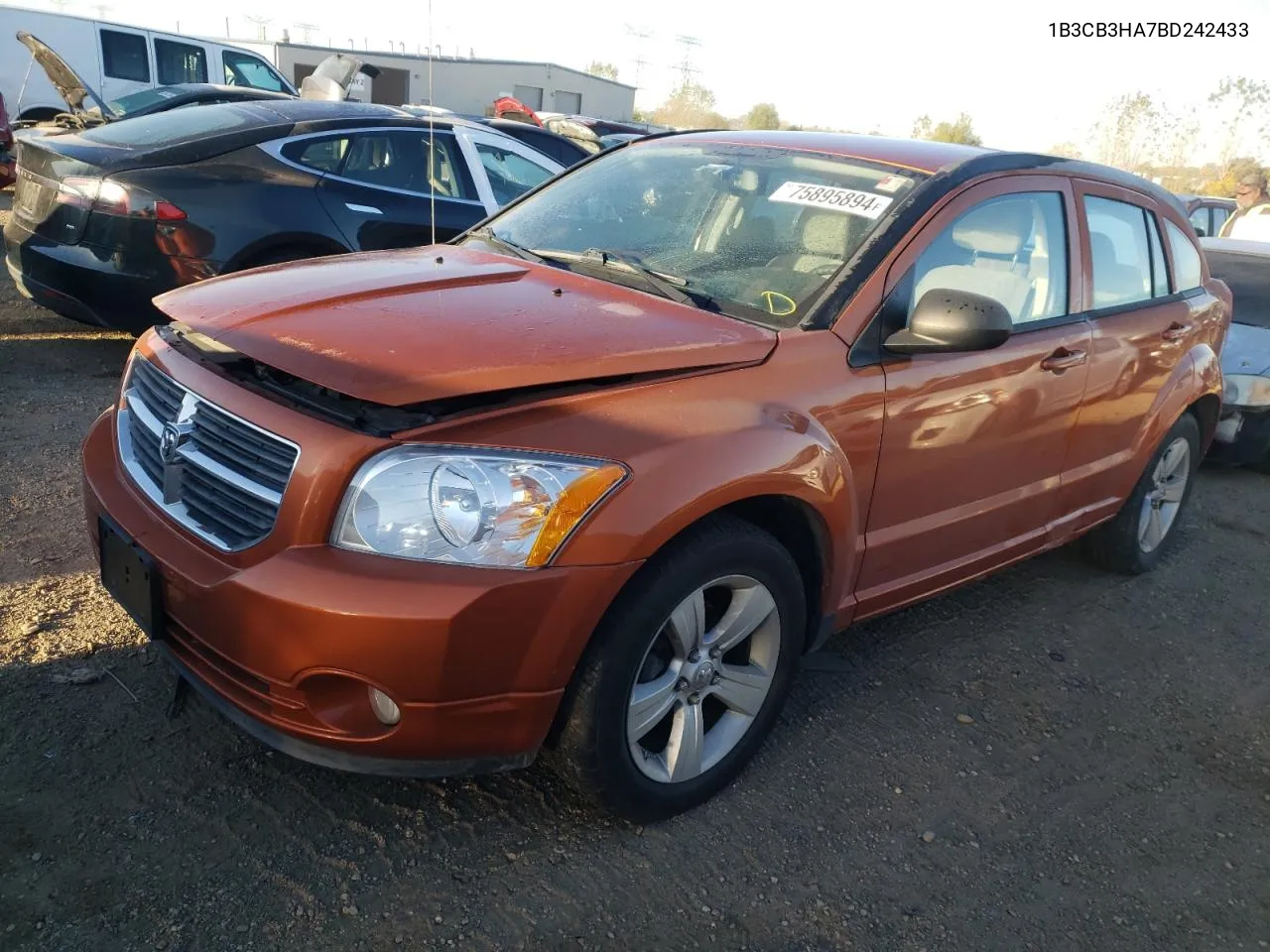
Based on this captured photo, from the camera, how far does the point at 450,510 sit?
2.12 metres

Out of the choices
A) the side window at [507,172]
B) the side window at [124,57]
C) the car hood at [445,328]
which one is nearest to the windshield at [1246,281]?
the side window at [507,172]

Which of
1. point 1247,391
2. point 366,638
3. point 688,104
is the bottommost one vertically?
point 688,104

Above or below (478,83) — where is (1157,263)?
above

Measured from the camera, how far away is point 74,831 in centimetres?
237

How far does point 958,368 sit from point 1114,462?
4.57 ft

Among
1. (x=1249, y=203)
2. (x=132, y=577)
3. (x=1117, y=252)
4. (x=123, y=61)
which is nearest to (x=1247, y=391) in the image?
(x=1117, y=252)

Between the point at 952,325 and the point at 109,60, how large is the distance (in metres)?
17.1

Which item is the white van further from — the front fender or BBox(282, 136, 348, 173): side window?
the front fender

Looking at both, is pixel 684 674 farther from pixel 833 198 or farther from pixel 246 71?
pixel 246 71

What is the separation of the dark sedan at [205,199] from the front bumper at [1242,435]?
194 inches

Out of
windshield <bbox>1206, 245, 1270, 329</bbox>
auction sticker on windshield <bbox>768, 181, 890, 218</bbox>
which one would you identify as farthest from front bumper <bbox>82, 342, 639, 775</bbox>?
windshield <bbox>1206, 245, 1270, 329</bbox>

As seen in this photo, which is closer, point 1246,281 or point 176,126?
point 176,126

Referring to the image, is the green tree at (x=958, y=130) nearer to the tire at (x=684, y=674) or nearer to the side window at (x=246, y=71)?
the side window at (x=246, y=71)

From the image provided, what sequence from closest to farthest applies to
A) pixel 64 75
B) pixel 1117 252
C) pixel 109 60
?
1. pixel 1117 252
2. pixel 64 75
3. pixel 109 60
